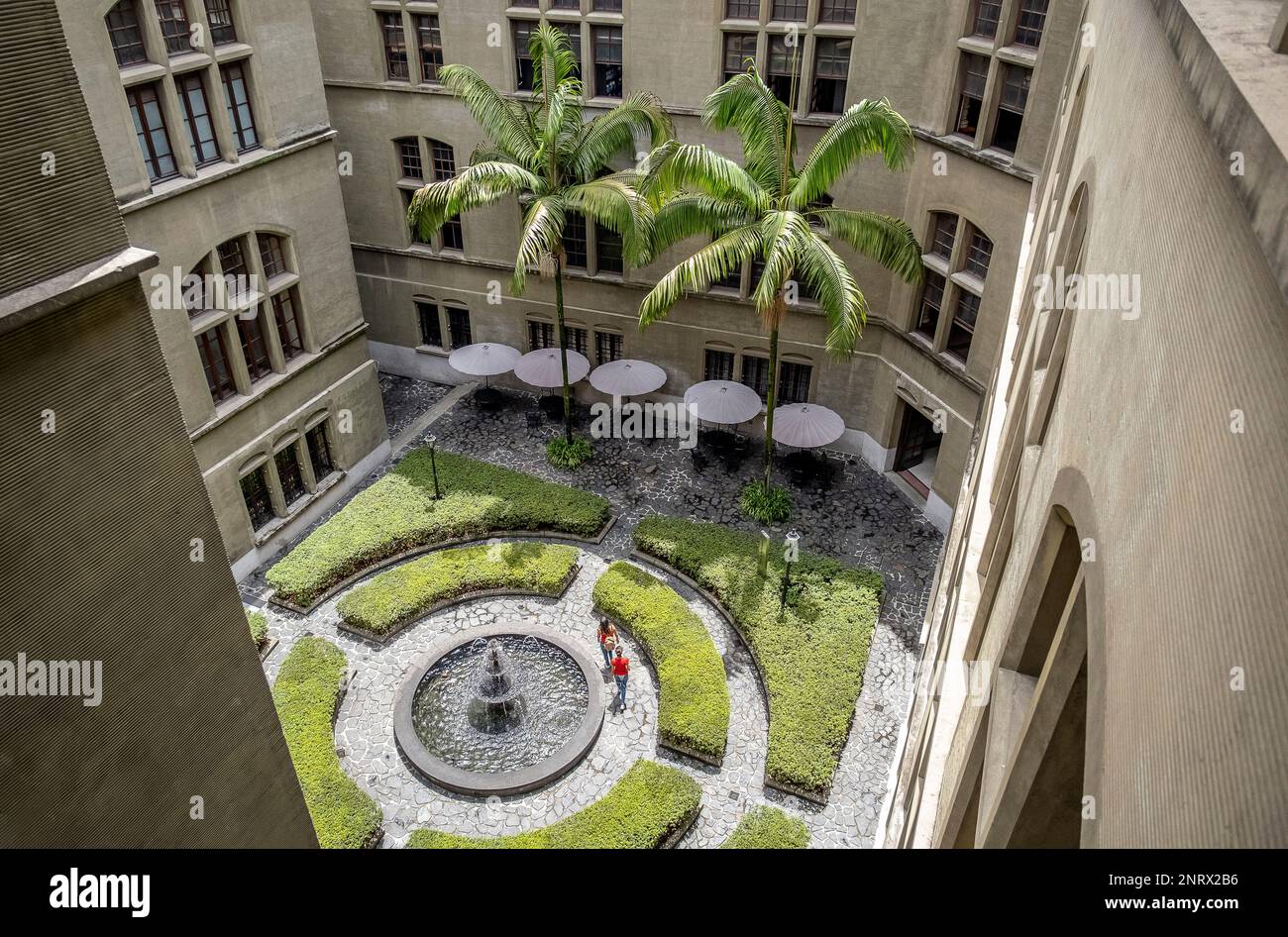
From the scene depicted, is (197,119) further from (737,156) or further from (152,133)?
(737,156)

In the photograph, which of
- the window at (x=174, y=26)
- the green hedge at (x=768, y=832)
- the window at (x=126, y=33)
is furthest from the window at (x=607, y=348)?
the green hedge at (x=768, y=832)

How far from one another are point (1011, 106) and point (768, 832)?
14394mm

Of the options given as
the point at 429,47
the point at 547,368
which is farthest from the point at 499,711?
the point at 429,47

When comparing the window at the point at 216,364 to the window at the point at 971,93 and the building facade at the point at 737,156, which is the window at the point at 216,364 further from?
the window at the point at 971,93

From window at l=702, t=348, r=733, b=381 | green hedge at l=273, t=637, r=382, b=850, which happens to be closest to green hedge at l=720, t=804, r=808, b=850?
green hedge at l=273, t=637, r=382, b=850

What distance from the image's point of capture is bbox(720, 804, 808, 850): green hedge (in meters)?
14.5

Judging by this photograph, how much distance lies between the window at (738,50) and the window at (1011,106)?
5.80m

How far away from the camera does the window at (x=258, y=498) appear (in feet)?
68.3

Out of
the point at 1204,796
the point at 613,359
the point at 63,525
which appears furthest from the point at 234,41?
the point at 1204,796

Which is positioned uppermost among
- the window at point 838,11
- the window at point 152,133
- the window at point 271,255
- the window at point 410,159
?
the window at point 838,11

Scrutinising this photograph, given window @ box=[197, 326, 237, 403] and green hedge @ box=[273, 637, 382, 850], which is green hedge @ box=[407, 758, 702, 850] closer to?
green hedge @ box=[273, 637, 382, 850]

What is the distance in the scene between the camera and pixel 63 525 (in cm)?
774

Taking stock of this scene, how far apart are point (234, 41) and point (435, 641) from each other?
12.6 meters

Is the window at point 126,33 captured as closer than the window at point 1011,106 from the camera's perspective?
Yes
